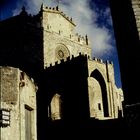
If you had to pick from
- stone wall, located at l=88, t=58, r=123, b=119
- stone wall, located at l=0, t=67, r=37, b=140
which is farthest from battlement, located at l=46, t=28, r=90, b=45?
stone wall, located at l=0, t=67, r=37, b=140

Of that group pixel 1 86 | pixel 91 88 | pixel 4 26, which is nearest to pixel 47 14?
pixel 4 26

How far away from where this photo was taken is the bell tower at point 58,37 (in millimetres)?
34406

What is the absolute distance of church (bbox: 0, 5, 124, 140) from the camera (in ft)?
91.7

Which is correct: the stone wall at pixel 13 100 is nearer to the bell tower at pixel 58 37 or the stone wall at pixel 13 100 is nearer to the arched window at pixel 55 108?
the arched window at pixel 55 108

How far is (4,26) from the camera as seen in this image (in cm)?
3553

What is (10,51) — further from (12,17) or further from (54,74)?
(54,74)

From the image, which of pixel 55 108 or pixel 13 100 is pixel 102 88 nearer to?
pixel 55 108

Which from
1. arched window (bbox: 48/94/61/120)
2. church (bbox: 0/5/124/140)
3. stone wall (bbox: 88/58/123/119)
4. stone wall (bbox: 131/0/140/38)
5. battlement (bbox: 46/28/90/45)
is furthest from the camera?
battlement (bbox: 46/28/90/45)

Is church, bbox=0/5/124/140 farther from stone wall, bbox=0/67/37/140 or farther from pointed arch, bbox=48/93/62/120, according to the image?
stone wall, bbox=0/67/37/140

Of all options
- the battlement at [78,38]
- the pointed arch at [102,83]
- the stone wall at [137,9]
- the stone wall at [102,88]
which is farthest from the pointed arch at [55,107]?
the stone wall at [137,9]

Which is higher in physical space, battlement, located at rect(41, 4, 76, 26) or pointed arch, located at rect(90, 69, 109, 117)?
battlement, located at rect(41, 4, 76, 26)

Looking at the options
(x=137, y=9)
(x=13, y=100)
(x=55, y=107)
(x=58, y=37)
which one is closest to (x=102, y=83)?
(x=55, y=107)

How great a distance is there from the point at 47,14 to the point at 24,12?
2396 millimetres

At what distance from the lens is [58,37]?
117 feet
